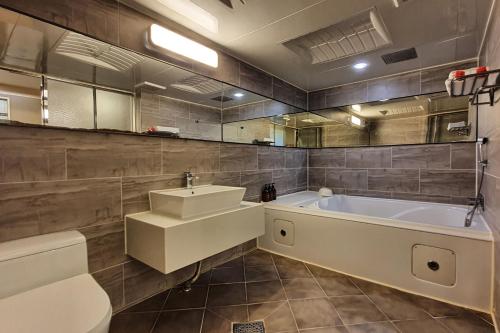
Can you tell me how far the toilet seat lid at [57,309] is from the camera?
863mm

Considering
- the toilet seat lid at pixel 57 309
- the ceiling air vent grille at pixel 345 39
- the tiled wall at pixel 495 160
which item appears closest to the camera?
the toilet seat lid at pixel 57 309

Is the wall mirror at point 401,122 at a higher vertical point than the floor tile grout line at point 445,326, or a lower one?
higher

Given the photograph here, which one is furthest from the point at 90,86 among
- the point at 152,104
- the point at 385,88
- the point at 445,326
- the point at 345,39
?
the point at 385,88

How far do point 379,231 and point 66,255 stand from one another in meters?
2.27

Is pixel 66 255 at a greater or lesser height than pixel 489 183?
lesser

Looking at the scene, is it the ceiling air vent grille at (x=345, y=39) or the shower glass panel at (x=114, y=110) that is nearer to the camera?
the shower glass panel at (x=114, y=110)

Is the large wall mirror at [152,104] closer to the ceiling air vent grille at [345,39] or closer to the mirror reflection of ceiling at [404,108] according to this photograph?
the mirror reflection of ceiling at [404,108]

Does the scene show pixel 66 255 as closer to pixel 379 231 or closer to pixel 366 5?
pixel 379 231

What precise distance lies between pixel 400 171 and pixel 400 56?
4.44 ft

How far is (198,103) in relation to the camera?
223 centimetres

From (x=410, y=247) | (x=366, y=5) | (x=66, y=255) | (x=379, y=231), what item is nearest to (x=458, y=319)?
(x=410, y=247)

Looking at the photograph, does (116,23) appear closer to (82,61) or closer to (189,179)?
(82,61)

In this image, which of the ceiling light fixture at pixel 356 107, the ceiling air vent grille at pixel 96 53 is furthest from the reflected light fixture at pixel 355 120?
the ceiling air vent grille at pixel 96 53

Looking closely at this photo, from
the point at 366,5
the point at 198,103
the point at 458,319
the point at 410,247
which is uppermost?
the point at 366,5
